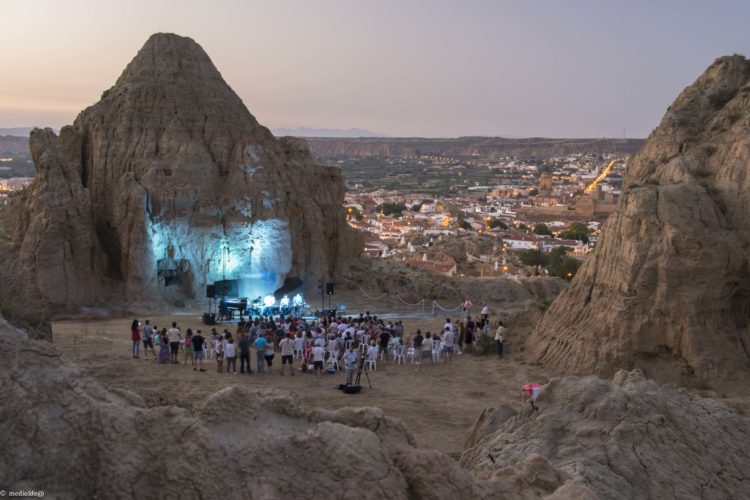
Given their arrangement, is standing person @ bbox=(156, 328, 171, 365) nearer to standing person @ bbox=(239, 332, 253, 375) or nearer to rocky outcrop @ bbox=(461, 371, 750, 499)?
standing person @ bbox=(239, 332, 253, 375)

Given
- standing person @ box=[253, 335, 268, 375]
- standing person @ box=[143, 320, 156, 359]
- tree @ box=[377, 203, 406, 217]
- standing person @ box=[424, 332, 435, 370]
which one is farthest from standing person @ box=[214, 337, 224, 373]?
tree @ box=[377, 203, 406, 217]

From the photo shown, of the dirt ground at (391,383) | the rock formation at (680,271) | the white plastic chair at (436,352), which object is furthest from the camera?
the white plastic chair at (436,352)

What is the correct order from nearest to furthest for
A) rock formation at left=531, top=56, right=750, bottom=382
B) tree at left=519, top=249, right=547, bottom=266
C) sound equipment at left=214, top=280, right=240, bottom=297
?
rock formation at left=531, top=56, right=750, bottom=382, sound equipment at left=214, top=280, right=240, bottom=297, tree at left=519, top=249, right=547, bottom=266

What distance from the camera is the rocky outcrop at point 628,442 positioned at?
23.2 ft

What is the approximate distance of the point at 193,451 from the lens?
4957 millimetres

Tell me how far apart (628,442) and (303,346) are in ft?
36.4

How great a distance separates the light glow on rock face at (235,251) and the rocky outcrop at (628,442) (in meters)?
20.7

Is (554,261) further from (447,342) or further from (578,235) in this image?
(447,342)

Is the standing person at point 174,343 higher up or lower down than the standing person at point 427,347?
higher up

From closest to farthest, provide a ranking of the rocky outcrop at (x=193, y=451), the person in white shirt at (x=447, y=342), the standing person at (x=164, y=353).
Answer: the rocky outcrop at (x=193, y=451) < the standing person at (x=164, y=353) < the person in white shirt at (x=447, y=342)

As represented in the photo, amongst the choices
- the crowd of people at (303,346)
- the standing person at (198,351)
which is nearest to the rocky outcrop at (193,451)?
the crowd of people at (303,346)

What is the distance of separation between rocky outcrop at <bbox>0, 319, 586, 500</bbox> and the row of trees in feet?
142

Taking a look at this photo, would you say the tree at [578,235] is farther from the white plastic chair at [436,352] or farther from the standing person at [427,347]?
the standing person at [427,347]

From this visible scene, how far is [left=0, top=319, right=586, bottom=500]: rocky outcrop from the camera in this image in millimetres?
4555
